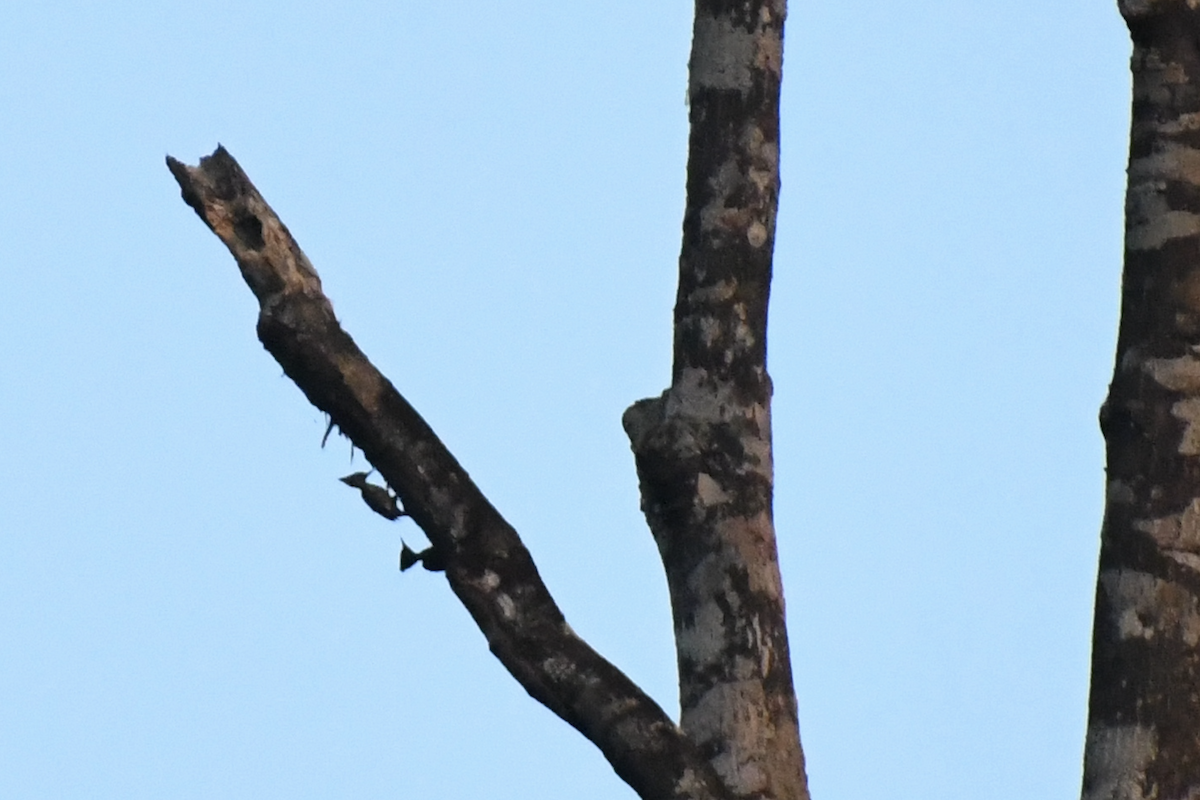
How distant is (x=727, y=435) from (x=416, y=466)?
2.73 feet

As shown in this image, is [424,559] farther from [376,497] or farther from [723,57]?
[723,57]

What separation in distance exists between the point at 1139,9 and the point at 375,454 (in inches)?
86.7

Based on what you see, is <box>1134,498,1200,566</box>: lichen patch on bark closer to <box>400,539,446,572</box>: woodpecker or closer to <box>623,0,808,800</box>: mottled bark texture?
<box>623,0,808,800</box>: mottled bark texture

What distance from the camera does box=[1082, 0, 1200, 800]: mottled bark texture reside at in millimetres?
4160

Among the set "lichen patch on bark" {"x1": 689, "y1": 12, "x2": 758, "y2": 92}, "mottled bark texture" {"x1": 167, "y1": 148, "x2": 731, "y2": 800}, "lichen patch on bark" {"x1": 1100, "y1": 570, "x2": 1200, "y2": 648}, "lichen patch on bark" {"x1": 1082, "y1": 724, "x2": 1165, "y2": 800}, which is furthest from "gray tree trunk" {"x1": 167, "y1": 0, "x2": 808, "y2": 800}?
"lichen patch on bark" {"x1": 1100, "y1": 570, "x2": 1200, "y2": 648}

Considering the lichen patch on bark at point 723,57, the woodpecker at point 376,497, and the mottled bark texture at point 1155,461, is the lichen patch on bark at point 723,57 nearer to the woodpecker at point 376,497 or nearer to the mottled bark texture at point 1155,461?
the mottled bark texture at point 1155,461

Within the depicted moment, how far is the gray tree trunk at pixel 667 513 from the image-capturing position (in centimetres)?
432

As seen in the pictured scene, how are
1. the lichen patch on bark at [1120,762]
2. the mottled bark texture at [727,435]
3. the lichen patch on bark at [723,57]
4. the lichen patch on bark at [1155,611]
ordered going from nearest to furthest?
the lichen patch on bark at [1120,762] < the lichen patch on bark at [1155,611] < the mottled bark texture at [727,435] < the lichen patch on bark at [723,57]

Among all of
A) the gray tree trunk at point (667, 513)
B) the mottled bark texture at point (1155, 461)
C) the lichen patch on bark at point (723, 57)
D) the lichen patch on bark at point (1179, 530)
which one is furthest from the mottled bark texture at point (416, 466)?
the lichen patch on bark at point (723, 57)

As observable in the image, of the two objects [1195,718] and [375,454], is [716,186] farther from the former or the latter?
[1195,718]

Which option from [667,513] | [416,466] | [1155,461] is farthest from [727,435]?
[1155,461]

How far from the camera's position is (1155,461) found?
171 inches

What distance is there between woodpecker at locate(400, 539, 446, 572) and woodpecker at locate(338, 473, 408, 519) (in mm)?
74

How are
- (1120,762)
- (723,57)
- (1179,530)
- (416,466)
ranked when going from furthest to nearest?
(723,57)
(416,466)
(1179,530)
(1120,762)
